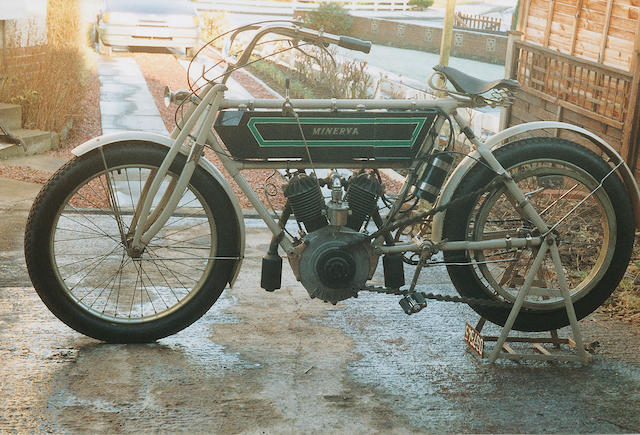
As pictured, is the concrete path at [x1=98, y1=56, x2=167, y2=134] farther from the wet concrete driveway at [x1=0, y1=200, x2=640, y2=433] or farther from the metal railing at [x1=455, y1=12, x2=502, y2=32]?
the metal railing at [x1=455, y1=12, x2=502, y2=32]

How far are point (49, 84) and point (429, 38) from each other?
890 inches

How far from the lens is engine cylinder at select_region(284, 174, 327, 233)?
415 cm

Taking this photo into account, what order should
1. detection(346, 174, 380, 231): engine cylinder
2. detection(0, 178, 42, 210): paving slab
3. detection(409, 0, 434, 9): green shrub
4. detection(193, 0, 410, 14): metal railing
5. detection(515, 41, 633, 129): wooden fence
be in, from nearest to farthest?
detection(346, 174, 380, 231): engine cylinder < detection(0, 178, 42, 210): paving slab < detection(515, 41, 633, 129): wooden fence < detection(193, 0, 410, 14): metal railing < detection(409, 0, 434, 9): green shrub

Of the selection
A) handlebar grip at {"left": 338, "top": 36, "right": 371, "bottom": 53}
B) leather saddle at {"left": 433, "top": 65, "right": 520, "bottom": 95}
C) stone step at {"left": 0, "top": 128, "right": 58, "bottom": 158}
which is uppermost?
handlebar grip at {"left": 338, "top": 36, "right": 371, "bottom": 53}

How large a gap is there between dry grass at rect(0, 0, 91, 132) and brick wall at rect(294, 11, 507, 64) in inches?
682

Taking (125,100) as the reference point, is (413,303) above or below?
above

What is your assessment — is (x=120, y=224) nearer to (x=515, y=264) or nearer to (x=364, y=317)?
(x=364, y=317)

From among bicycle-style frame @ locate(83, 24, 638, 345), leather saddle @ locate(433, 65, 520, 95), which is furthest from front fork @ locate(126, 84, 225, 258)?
leather saddle @ locate(433, 65, 520, 95)

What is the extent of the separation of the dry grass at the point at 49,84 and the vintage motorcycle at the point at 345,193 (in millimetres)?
5978

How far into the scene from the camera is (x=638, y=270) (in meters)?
5.86

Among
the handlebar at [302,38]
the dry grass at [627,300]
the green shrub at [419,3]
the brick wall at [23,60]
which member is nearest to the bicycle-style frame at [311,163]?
the handlebar at [302,38]

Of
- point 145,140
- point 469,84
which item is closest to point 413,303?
point 469,84

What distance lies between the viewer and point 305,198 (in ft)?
13.6

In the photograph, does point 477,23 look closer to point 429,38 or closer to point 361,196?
point 429,38
